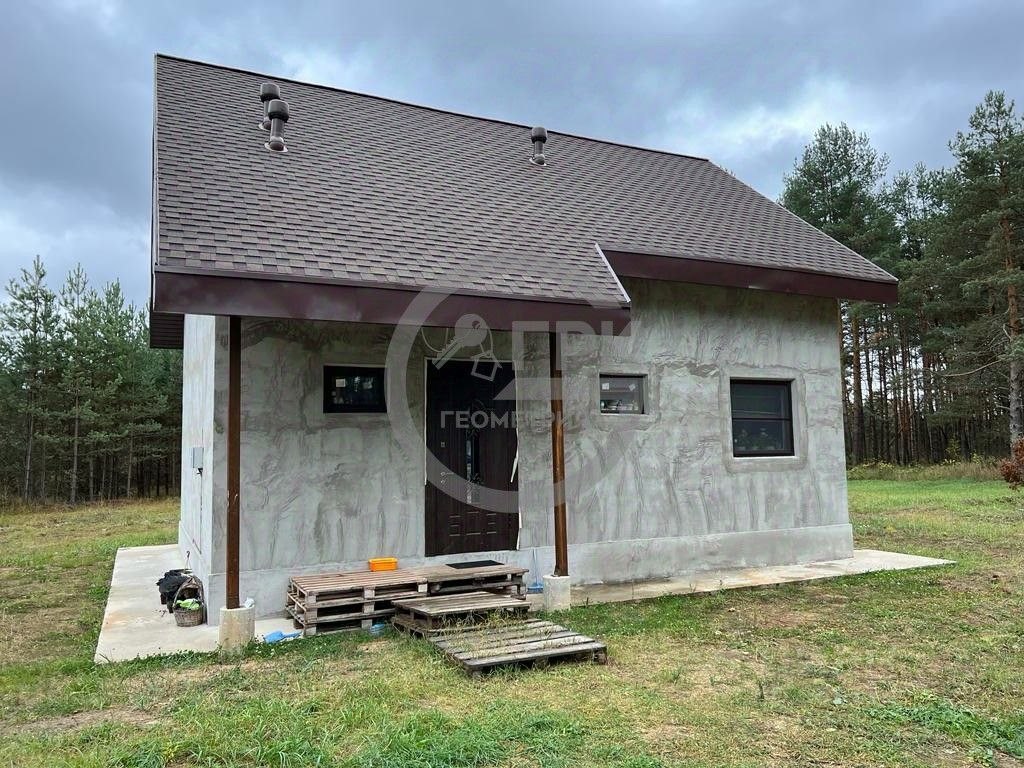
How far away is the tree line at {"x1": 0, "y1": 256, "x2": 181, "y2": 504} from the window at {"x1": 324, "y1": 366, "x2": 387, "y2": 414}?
19.3 metres

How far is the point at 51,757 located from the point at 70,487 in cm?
2724

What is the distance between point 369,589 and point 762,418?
5.74 meters

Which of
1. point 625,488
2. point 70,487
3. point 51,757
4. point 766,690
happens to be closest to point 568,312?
point 625,488

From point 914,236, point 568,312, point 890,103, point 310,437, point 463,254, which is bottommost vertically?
point 310,437

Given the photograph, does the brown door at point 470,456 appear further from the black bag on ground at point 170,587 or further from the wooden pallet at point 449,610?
the black bag on ground at point 170,587

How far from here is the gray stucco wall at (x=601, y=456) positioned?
6.56 meters

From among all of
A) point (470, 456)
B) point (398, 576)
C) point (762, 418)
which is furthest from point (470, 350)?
point (762, 418)

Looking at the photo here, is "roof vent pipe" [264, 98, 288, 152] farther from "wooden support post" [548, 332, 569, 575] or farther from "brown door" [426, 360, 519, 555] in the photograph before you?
"wooden support post" [548, 332, 569, 575]

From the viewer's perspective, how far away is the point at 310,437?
671cm

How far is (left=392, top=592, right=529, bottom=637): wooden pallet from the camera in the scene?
5661 millimetres

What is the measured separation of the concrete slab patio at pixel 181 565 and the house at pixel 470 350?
29 cm

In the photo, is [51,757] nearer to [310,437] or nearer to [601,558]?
[310,437]

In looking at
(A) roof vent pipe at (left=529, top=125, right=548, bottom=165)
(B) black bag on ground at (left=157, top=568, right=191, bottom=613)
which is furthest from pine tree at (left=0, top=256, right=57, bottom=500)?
(A) roof vent pipe at (left=529, top=125, right=548, bottom=165)

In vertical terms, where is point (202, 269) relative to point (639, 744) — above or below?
above
